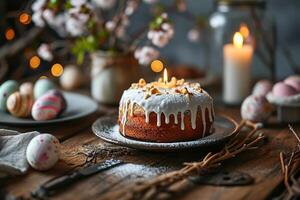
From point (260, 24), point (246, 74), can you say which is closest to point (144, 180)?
point (246, 74)

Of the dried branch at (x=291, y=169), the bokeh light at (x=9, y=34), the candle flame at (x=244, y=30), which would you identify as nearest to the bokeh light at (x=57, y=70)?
the bokeh light at (x=9, y=34)

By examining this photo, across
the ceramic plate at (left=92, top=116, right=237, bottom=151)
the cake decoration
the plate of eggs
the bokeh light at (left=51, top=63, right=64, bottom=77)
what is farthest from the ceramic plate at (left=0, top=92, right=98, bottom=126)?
the bokeh light at (left=51, top=63, right=64, bottom=77)

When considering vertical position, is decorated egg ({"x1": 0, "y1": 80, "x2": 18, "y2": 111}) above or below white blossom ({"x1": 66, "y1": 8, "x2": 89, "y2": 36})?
below

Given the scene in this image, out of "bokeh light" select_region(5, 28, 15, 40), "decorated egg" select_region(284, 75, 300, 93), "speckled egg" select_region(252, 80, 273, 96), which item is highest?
"bokeh light" select_region(5, 28, 15, 40)

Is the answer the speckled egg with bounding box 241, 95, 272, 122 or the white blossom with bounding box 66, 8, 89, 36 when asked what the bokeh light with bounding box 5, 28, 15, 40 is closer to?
the white blossom with bounding box 66, 8, 89, 36

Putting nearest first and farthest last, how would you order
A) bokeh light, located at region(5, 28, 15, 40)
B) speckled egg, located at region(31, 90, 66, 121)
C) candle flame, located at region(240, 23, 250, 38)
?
speckled egg, located at region(31, 90, 66, 121)
candle flame, located at region(240, 23, 250, 38)
bokeh light, located at region(5, 28, 15, 40)

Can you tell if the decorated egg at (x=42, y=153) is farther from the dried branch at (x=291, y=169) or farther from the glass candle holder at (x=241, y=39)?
the glass candle holder at (x=241, y=39)
